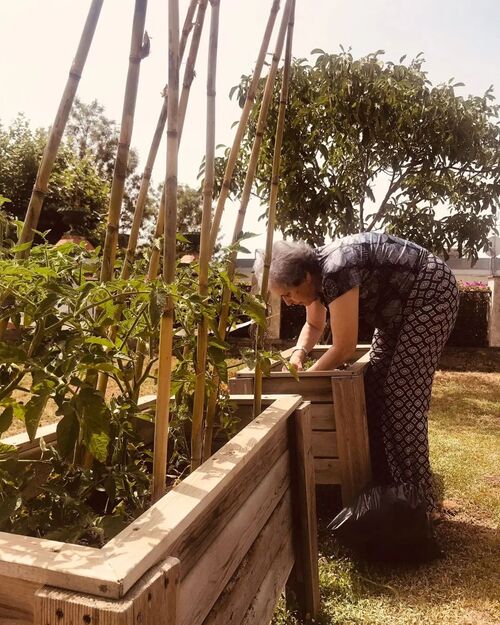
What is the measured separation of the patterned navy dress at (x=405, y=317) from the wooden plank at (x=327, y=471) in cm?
21

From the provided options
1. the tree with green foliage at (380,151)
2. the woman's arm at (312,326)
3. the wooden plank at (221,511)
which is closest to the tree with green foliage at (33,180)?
the tree with green foliage at (380,151)

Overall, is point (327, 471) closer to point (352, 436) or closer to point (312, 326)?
point (352, 436)

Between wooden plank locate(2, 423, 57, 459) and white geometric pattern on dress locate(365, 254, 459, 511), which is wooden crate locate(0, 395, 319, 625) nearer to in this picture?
wooden plank locate(2, 423, 57, 459)

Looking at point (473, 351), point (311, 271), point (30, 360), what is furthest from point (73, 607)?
point (473, 351)

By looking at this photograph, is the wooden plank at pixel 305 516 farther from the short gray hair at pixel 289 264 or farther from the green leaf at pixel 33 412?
the green leaf at pixel 33 412

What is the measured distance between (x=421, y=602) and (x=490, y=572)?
0.45 m

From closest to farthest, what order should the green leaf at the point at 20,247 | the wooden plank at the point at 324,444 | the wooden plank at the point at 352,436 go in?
the green leaf at the point at 20,247 → the wooden plank at the point at 352,436 → the wooden plank at the point at 324,444

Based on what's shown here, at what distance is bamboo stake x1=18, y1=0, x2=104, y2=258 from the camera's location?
1145 mm

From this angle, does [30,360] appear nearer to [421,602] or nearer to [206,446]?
[206,446]

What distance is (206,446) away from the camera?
1785mm

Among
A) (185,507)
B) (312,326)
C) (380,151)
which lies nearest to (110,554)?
(185,507)

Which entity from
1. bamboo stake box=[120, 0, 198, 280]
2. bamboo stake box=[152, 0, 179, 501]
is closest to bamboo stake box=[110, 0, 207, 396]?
bamboo stake box=[120, 0, 198, 280]

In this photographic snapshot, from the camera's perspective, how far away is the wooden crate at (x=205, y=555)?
74 cm

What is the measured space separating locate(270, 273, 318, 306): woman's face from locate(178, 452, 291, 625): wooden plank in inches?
46.0
